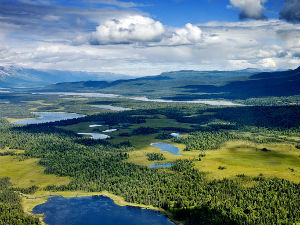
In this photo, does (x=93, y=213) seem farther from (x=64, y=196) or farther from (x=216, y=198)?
(x=216, y=198)

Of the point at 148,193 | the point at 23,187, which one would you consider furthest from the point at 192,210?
the point at 23,187

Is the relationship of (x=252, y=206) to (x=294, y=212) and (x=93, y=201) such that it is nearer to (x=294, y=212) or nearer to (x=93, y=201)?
(x=294, y=212)

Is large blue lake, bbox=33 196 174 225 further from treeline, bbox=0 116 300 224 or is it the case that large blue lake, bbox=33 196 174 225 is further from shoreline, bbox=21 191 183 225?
treeline, bbox=0 116 300 224

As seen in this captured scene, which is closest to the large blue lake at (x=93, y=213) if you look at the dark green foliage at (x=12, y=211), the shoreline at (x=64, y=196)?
the shoreline at (x=64, y=196)

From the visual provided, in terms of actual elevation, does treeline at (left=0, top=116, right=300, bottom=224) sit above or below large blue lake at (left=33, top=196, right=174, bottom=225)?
above

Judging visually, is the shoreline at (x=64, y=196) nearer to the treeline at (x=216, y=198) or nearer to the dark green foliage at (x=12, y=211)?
the treeline at (x=216, y=198)

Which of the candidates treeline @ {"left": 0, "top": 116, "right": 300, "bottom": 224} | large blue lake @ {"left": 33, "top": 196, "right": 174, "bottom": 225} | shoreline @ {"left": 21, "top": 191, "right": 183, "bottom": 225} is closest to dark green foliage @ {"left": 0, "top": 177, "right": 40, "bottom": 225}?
shoreline @ {"left": 21, "top": 191, "right": 183, "bottom": 225}

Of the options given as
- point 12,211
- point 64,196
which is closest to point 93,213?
point 64,196
